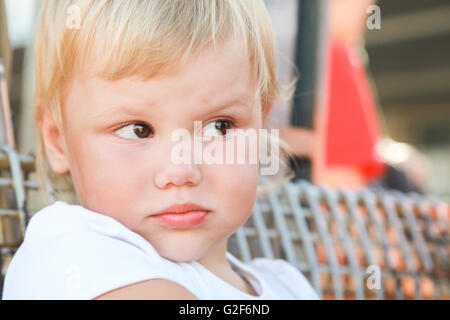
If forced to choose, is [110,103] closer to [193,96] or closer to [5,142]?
[193,96]

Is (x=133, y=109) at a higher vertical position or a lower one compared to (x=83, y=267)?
higher

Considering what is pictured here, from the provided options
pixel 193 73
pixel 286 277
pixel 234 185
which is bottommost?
pixel 286 277

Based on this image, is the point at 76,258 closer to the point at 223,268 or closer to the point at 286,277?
the point at 223,268

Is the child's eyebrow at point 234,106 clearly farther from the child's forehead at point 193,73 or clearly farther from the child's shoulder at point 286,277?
the child's shoulder at point 286,277

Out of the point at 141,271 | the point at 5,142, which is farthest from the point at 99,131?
the point at 5,142

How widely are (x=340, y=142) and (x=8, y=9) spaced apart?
1187 millimetres

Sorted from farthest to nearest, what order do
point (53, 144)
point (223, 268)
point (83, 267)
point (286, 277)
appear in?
point (286, 277), point (223, 268), point (53, 144), point (83, 267)

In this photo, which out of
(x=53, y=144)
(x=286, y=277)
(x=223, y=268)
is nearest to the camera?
(x=53, y=144)

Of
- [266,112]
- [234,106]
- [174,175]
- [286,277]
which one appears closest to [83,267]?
[174,175]

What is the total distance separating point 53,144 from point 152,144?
5.7 inches

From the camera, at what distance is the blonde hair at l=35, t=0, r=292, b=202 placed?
516mm

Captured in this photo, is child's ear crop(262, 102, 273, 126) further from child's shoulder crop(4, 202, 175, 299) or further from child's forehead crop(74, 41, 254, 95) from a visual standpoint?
child's shoulder crop(4, 202, 175, 299)

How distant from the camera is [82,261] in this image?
19.2 inches

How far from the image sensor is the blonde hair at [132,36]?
516 millimetres
